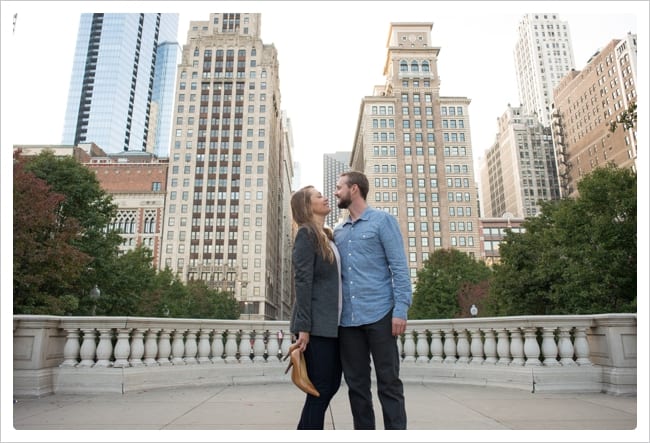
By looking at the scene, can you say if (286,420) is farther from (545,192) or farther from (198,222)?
(545,192)

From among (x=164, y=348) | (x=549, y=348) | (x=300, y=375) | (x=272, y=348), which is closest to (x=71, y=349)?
(x=164, y=348)

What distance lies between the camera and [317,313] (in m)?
2.91

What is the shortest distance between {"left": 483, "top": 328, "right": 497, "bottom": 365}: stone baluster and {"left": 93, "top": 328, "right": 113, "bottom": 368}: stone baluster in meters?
5.22

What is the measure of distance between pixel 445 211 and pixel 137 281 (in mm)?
Result: 66301

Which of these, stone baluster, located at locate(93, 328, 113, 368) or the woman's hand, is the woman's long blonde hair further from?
stone baluster, located at locate(93, 328, 113, 368)

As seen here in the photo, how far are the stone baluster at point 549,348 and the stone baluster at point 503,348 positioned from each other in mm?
459

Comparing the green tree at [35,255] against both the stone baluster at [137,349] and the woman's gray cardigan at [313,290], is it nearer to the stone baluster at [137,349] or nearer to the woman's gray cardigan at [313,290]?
the stone baluster at [137,349]

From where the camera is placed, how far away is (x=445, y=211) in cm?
8112

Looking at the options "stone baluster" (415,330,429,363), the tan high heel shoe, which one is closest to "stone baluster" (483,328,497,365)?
"stone baluster" (415,330,429,363)

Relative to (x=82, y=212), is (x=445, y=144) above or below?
above

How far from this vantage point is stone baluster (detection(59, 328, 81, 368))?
5504mm

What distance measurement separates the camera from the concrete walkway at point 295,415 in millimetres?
3045
